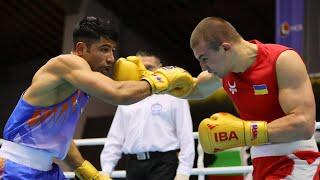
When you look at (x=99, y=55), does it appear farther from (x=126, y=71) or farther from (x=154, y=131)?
(x=154, y=131)

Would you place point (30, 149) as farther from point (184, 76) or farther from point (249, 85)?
point (249, 85)

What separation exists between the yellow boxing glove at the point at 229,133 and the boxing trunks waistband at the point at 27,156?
2.29ft

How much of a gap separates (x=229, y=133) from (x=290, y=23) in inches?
172

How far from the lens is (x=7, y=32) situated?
12.7 metres

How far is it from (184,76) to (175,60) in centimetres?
1074

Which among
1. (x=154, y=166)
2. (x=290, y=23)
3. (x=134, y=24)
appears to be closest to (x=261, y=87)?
(x=154, y=166)

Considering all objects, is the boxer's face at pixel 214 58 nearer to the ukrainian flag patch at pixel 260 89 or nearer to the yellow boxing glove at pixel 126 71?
the ukrainian flag patch at pixel 260 89

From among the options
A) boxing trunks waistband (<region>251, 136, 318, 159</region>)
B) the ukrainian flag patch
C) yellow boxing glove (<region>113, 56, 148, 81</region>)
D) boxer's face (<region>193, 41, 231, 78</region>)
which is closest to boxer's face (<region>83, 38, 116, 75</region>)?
yellow boxing glove (<region>113, 56, 148, 81</region>)

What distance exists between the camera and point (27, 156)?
97.7 inches

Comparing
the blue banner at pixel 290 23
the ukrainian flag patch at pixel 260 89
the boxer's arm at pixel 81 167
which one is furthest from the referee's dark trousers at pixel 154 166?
the blue banner at pixel 290 23

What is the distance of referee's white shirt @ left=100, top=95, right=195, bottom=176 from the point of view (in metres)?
3.74

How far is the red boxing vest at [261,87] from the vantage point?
2287 millimetres

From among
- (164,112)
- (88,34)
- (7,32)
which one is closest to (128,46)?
(7,32)

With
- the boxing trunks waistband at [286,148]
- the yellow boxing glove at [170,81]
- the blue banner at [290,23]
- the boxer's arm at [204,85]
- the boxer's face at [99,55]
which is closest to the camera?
the boxing trunks waistband at [286,148]
